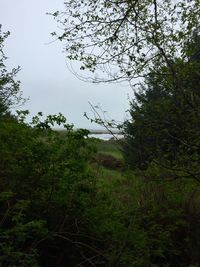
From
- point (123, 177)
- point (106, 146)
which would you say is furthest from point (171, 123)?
point (106, 146)

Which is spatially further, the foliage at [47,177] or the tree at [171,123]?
the tree at [171,123]

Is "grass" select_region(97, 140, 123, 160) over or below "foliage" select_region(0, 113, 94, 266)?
over

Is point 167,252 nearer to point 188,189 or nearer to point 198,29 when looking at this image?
point 188,189

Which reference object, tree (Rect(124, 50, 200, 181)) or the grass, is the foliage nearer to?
the grass

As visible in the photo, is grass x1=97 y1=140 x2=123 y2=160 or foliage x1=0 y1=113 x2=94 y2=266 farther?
grass x1=97 y1=140 x2=123 y2=160

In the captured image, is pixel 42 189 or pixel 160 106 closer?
pixel 42 189

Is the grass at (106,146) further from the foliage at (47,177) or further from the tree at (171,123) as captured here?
the foliage at (47,177)

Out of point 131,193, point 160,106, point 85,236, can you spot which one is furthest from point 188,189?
point 85,236

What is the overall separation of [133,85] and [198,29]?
1.45 metres

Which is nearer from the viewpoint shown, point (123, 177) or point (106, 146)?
point (123, 177)

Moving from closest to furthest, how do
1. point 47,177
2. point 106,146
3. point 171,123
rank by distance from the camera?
point 47,177, point 171,123, point 106,146

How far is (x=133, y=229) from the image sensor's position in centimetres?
760

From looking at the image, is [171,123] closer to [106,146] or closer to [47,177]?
[47,177]

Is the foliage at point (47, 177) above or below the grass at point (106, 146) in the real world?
below
